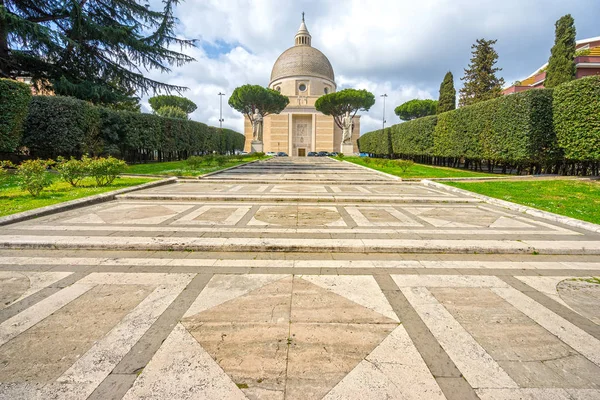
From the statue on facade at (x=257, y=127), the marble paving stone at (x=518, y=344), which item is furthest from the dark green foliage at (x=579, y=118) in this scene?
the statue on facade at (x=257, y=127)

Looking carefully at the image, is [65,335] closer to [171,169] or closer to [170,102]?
[171,169]

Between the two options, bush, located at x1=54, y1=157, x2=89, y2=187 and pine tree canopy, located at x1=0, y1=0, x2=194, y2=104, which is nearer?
bush, located at x1=54, y1=157, x2=89, y2=187

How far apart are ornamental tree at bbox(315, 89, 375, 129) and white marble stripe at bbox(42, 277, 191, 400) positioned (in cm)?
4485

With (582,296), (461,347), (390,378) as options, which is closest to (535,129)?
(582,296)

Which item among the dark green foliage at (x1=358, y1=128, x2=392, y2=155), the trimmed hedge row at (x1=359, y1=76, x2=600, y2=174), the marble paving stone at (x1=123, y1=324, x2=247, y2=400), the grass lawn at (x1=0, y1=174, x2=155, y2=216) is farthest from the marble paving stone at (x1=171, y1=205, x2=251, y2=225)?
the dark green foliage at (x1=358, y1=128, x2=392, y2=155)

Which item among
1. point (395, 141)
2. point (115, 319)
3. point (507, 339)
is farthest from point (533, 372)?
point (395, 141)

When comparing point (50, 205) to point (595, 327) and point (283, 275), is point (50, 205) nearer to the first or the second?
point (283, 275)

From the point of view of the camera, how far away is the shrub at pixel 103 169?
9.01 metres

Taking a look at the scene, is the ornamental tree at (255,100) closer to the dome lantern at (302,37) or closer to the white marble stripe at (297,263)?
the dome lantern at (302,37)

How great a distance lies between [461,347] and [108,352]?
231cm

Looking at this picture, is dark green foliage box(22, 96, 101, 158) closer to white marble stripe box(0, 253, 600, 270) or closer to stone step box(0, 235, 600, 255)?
stone step box(0, 235, 600, 255)

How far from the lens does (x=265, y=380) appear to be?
175cm

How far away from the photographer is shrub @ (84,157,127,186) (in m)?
9.01

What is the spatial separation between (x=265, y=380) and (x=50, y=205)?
21.5 feet
